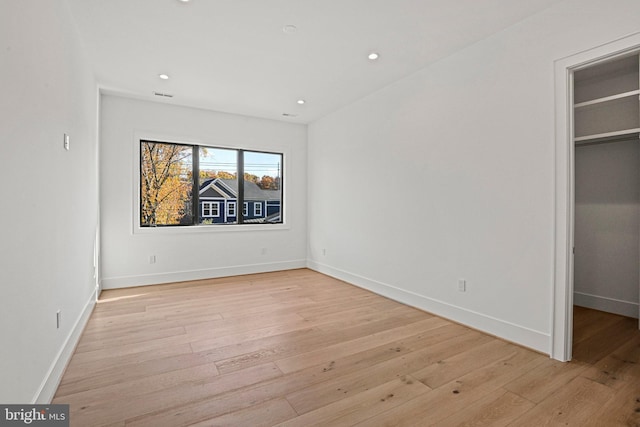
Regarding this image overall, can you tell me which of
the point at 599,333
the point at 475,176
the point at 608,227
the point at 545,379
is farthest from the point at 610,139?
the point at 545,379

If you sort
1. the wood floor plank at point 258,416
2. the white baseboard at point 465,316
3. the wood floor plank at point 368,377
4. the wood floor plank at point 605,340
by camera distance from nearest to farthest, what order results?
the wood floor plank at point 258,416, the wood floor plank at point 368,377, the wood floor plank at point 605,340, the white baseboard at point 465,316

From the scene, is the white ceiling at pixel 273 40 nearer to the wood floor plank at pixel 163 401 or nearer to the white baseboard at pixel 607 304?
the wood floor plank at pixel 163 401

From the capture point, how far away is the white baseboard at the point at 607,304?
3.28 metres

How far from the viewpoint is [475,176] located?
9.85 ft

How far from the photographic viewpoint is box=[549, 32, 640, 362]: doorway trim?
2342mm

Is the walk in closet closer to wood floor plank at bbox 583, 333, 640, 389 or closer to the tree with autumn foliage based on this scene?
wood floor plank at bbox 583, 333, 640, 389

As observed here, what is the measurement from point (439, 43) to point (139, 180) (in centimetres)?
430

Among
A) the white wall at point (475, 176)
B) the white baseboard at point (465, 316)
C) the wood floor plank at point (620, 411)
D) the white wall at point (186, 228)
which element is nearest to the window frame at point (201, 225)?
the white wall at point (186, 228)

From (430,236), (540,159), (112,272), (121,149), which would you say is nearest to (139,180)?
(121,149)

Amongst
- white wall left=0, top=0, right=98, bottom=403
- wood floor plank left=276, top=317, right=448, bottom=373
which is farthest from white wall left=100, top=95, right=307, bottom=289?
wood floor plank left=276, top=317, right=448, bottom=373

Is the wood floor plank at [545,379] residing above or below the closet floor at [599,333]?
below

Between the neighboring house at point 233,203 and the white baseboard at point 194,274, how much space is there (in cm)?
81

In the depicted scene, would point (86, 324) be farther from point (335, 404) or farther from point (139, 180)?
point (335, 404)

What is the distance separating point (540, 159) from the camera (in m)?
2.51
